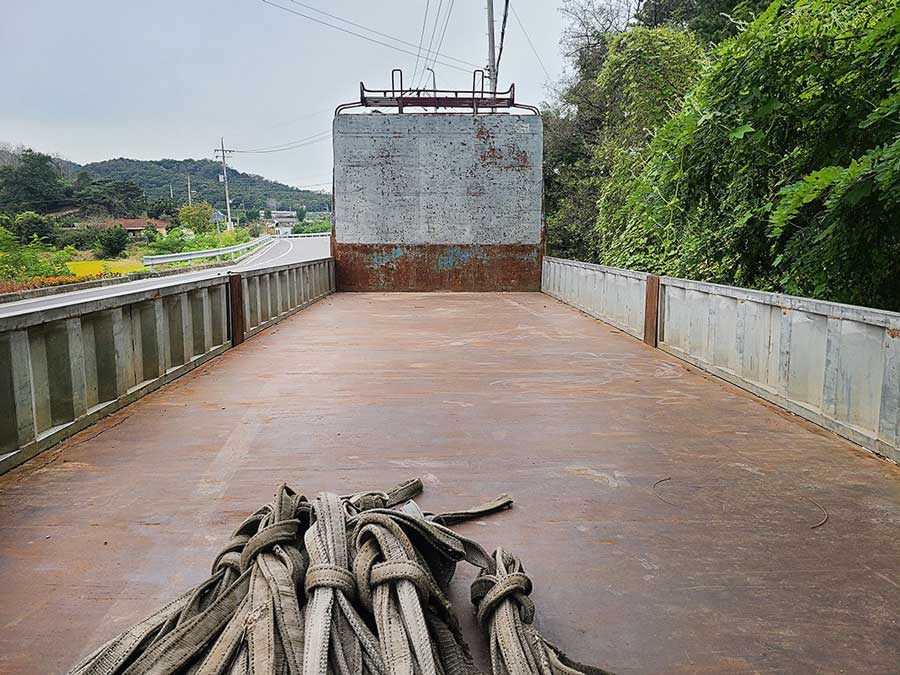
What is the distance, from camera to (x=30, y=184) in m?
38.7

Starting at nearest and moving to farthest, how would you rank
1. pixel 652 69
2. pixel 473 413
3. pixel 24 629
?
pixel 24 629 → pixel 473 413 → pixel 652 69

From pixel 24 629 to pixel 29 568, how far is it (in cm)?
50

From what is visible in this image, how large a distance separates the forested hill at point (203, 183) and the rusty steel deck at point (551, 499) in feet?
205

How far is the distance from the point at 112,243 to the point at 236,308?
106 feet

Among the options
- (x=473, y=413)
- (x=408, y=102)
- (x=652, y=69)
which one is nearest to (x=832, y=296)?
(x=473, y=413)

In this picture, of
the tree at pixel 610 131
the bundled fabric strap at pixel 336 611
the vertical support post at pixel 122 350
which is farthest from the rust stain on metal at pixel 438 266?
the bundled fabric strap at pixel 336 611

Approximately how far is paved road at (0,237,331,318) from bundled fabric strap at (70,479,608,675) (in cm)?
258

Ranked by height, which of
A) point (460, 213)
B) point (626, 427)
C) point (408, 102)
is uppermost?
point (408, 102)

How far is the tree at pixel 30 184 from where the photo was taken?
123ft

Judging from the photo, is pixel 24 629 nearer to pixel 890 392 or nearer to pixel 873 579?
pixel 873 579

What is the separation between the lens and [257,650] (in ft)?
6.13

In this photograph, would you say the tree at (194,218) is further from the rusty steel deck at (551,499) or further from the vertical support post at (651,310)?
the rusty steel deck at (551,499)

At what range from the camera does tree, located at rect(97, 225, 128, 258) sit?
3653cm

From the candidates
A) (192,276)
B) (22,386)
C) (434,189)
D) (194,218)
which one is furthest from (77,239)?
(22,386)
